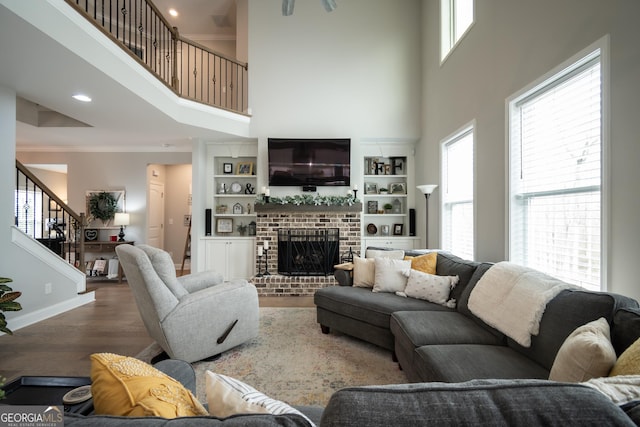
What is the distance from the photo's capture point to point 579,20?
6.57ft

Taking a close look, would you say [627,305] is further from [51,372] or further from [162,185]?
[162,185]

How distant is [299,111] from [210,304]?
3827 millimetres

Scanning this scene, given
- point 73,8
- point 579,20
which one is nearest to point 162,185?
point 73,8

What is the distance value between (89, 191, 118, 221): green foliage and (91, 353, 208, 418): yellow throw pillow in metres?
6.39

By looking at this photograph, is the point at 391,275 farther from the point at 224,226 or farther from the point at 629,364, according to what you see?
the point at 224,226

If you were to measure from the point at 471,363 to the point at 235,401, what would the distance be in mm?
1393

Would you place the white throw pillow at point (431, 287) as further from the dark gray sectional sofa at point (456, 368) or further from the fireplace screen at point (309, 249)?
the fireplace screen at point (309, 249)

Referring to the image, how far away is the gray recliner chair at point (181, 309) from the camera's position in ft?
7.34

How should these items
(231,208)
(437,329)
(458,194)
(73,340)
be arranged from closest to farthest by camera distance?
(437,329) → (73,340) → (458,194) → (231,208)

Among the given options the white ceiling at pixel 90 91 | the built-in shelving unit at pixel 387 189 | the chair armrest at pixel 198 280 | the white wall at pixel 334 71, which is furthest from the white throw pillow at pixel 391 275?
the white ceiling at pixel 90 91

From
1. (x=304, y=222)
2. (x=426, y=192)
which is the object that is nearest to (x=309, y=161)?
(x=304, y=222)

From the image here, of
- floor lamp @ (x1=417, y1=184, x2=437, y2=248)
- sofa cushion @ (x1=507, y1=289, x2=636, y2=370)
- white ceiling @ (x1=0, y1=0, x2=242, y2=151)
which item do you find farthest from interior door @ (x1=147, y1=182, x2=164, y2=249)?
sofa cushion @ (x1=507, y1=289, x2=636, y2=370)

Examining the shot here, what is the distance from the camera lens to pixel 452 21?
4.18m

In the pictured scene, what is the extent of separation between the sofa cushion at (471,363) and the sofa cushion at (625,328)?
1.20 feet
